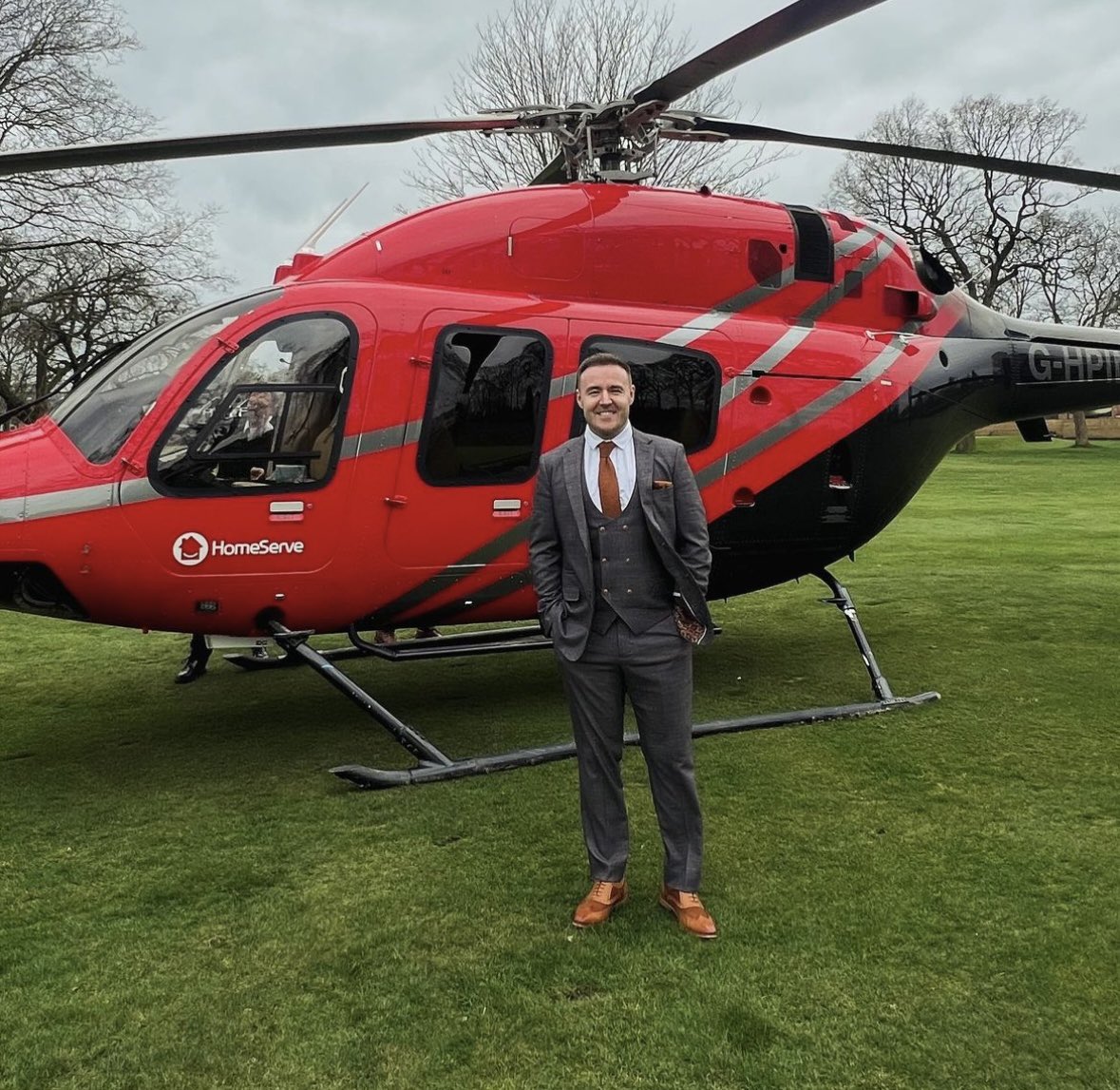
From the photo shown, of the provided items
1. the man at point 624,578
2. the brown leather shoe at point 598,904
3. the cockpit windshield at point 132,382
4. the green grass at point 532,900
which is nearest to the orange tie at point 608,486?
the man at point 624,578

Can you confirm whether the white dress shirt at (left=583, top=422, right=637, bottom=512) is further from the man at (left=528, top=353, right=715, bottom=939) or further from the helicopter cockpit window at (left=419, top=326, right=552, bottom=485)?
the helicopter cockpit window at (left=419, top=326, right=552, bottom=485)

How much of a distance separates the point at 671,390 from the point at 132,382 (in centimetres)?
276

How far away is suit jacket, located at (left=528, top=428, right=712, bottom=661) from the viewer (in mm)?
3021

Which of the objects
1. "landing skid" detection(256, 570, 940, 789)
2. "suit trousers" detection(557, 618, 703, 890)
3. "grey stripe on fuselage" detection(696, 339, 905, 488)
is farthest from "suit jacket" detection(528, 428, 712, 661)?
"grey stripe on fuselage" detection(696, 339, 905, 488)

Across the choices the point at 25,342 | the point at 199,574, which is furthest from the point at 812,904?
the point at 25,342

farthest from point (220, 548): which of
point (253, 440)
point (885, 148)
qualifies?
point (885, 148)

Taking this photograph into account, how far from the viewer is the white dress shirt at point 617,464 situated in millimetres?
3041

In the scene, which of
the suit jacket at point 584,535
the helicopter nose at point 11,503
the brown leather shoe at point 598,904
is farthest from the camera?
the helicopter nose at point 11,503

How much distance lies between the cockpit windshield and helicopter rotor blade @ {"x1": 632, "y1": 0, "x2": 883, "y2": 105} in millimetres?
2227

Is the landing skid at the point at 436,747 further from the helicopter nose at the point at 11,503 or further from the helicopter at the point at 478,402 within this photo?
the helicopter nose at the point at 11,503

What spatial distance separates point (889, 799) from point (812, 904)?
3.70ft

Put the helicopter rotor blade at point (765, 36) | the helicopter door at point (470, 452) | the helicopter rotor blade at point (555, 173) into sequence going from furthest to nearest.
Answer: the helicopter rotor blade at point (555, 173), the helicopter door at point (470, 452), the helicopter rotor blade at point (765, 36)

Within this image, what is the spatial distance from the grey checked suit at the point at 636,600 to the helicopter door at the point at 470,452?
5.63ft

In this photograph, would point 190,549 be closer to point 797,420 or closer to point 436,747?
point 436,747
